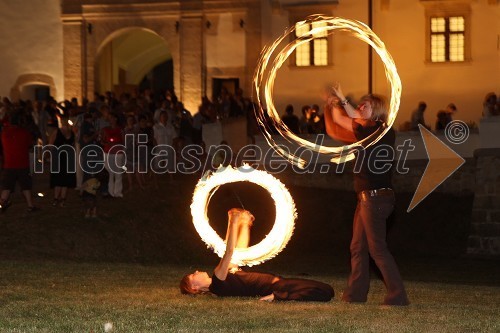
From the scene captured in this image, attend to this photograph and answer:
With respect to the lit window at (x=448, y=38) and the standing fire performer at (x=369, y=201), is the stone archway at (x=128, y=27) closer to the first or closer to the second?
the lit window at (x=448, y=38)

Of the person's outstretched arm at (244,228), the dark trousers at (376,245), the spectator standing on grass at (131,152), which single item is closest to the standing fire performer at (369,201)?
the dark trousers at (376,245)

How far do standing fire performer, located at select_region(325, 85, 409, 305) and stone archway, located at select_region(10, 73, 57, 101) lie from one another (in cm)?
2972

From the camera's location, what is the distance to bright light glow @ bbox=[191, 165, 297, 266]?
14578 millimetres

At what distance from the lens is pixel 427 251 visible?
30.0 m

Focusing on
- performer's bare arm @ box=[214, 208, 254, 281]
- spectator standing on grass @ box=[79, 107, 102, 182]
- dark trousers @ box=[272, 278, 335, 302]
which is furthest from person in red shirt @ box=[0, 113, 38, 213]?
dark trousers @ box=[272, 278, 335, 302]

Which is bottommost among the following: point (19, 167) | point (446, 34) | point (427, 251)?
point (427, 251)

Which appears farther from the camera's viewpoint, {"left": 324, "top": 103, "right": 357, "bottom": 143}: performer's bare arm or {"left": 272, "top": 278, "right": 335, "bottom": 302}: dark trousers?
{"left": 324, "top": 103, "right": 357, "bottom": 143}: performer's bare arm

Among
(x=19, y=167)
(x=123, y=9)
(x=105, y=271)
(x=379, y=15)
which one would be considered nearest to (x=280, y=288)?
(x=105, y=271)

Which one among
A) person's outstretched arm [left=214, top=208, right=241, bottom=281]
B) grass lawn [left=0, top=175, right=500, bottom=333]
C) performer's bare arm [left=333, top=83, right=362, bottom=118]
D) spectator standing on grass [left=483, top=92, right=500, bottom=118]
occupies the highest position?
spectator standing on grass [left=483, top=92, right=500, bottom=118]

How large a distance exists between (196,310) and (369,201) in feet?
7.43

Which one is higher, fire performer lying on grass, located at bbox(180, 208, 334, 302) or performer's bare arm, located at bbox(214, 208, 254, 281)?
performer's bare arm, located at bbox(214, 208, 254, 281)

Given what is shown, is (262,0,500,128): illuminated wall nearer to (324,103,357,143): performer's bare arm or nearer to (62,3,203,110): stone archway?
(62,3,203,110): stone archway

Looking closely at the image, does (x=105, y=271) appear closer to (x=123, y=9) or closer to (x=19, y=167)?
(x=19, y=167)

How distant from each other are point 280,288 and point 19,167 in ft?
40.7
